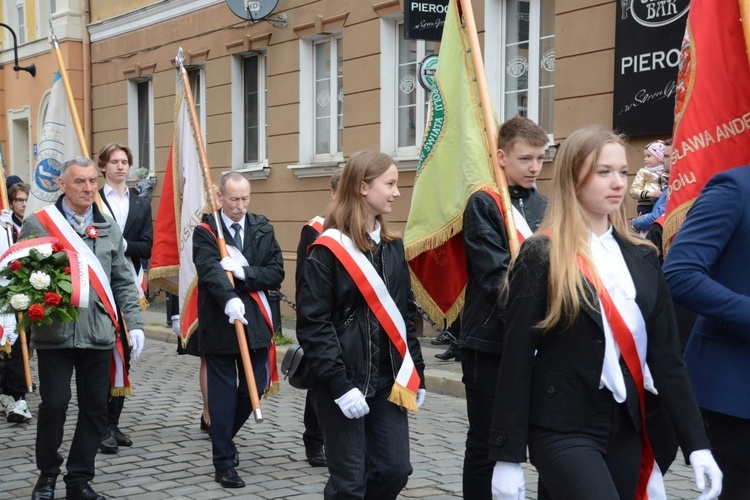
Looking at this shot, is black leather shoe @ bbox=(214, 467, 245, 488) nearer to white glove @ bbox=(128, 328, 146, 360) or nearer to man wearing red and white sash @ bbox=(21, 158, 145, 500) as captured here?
man wearing red and white sash @ bbox=(21, 158, 145, 500)

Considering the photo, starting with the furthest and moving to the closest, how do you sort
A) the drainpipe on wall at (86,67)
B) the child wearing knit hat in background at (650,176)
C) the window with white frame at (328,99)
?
the drainpipe on wall at (86,67) < the window with white frame at (328,99) < the child wearing knit hat in background at (650,176)

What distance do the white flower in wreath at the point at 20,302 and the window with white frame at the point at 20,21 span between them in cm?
2071

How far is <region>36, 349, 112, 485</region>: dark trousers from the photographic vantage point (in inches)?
223

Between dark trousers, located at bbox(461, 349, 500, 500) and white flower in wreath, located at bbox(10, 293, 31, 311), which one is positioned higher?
white flower in wreath, located at bbox(10, 293, 31, 311)

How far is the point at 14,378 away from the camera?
839 centimetres

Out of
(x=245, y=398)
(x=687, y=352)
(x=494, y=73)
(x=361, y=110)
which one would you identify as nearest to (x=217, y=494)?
(x=245, y=398)

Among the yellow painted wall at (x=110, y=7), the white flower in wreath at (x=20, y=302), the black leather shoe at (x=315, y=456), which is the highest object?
the yellow painted wall at (x=110, y=7)

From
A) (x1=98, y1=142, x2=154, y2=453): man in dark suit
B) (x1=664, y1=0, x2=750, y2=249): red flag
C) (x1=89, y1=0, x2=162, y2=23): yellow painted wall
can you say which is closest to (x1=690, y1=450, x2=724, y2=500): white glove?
(x1=664, y1=0, x2=750, y2=249): red flag

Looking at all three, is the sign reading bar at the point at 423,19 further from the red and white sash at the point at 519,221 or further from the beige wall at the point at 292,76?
the red and white sash at the point at 519,221

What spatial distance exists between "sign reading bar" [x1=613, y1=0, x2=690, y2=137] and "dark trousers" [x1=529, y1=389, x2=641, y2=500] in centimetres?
705

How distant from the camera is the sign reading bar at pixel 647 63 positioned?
32.6 ft

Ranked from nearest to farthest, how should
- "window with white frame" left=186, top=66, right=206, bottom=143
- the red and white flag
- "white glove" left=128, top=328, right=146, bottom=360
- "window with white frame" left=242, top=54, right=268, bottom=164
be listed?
"white glove" left=128, top=328, right=146, bottom=360 < the red and white flag < "window with white frame" left=242, top=54, right=268, bottom=164 < "window with white frame" left=186, top=66, right=206, bottom=143

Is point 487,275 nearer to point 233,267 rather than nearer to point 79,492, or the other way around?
point 233,267

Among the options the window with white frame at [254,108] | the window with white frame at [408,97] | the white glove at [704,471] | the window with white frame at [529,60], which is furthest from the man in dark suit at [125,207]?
the window with white frame at [254,108]
